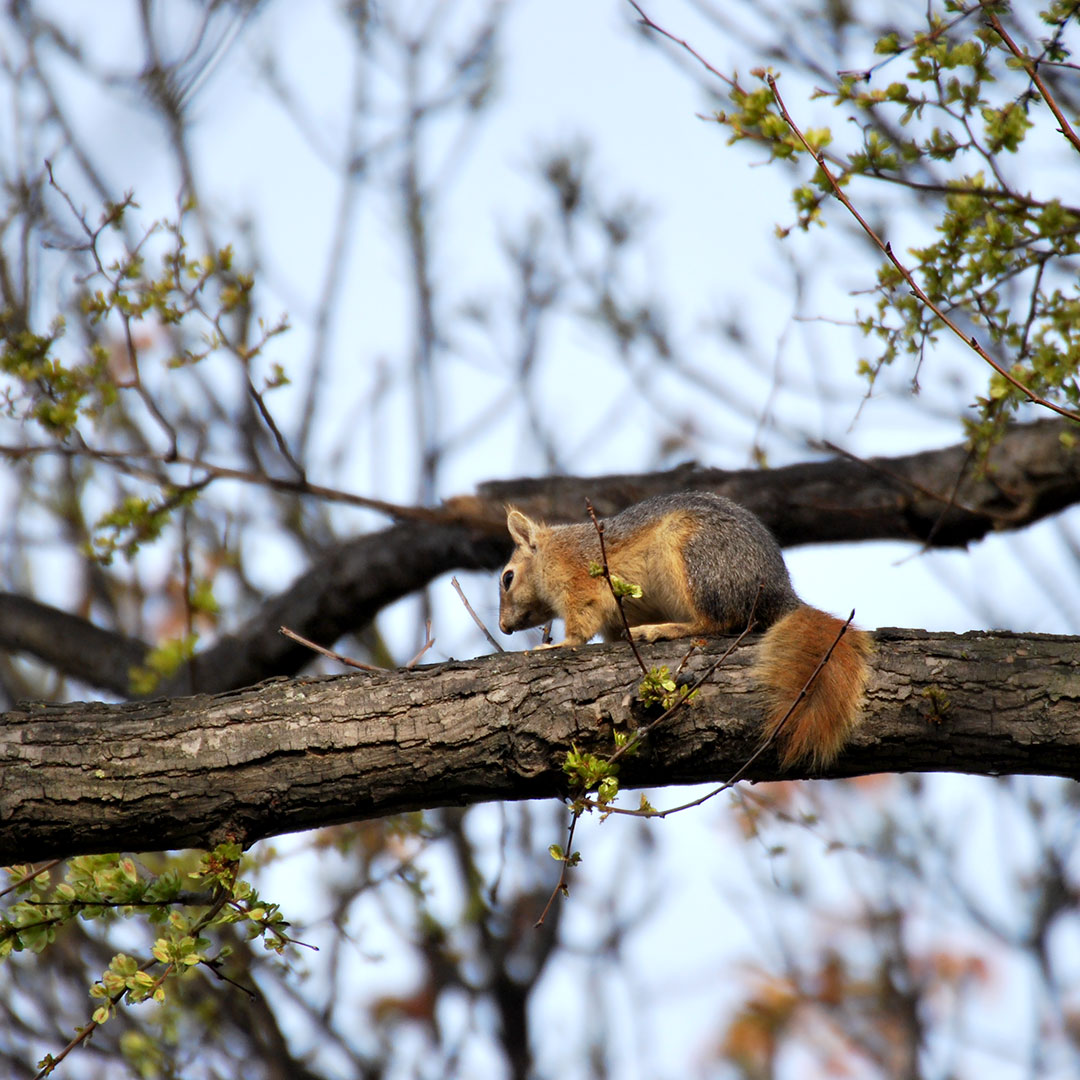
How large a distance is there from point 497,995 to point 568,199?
5489mm

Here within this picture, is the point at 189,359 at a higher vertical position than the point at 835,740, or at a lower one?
higher

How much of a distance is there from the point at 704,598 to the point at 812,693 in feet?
3.92

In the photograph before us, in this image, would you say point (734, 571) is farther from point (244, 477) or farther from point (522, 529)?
point (244, 477)

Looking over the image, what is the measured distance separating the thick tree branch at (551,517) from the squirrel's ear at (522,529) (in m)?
0.67

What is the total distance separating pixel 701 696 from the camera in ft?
11.7

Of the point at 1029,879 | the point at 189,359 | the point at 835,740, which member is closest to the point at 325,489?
the point at 189,359

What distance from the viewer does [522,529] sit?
5641 mm

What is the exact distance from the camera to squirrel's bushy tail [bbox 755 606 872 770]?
3471 millimetres

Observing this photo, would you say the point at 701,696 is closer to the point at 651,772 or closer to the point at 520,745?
the point at 651,772

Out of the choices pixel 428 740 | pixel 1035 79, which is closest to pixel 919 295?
pixel 1035 79

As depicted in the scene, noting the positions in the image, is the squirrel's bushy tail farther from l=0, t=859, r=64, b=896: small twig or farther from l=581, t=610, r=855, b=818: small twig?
l=0, t=859, r=64, b=896: small twig

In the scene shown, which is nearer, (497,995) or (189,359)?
(189,359)

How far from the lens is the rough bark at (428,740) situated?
130 inches

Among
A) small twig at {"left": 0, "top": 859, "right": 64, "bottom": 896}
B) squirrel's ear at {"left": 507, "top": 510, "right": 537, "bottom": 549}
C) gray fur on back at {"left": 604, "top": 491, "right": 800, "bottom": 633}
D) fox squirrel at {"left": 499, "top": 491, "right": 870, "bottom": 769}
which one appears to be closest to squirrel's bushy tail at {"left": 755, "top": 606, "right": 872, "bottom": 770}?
fox squirrel at {"left": 499, "top": 491, "right": 870, "bottom": 769}
